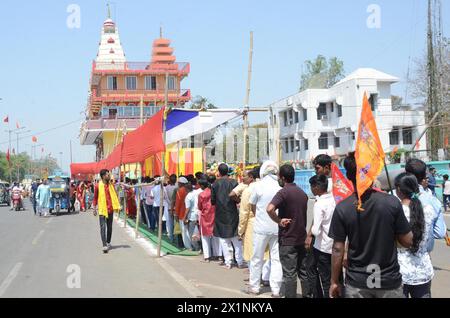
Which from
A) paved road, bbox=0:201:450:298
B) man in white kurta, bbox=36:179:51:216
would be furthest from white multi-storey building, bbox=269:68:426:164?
paved road, bbox=0:201:450:298

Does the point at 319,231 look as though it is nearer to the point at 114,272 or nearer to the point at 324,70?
the point at 114,272

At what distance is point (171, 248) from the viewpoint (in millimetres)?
12711

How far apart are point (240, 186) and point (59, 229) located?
1078cm

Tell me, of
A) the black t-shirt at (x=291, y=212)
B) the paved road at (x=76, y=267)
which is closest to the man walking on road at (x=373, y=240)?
the black t-shirt at (x=291, y=212)

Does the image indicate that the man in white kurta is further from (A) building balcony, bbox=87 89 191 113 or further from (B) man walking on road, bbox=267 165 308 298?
(A) building balcony, bbox=87 89 191 113

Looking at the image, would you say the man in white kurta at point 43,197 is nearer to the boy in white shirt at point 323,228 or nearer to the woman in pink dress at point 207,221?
the woman in pink dress at point 207,221

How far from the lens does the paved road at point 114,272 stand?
7.85 m

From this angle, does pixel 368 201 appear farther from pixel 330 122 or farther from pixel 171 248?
pixel 330 122

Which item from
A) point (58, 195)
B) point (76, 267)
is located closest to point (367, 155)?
point (76, 267)

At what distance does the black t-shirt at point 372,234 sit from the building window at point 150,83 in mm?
48169

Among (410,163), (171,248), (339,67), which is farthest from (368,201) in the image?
(339,67)

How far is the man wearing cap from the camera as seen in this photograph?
39.8 feet

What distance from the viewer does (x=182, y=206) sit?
39.8 feet

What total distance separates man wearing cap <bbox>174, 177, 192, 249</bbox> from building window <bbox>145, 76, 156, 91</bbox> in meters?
40.2
